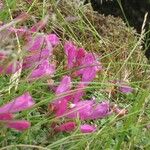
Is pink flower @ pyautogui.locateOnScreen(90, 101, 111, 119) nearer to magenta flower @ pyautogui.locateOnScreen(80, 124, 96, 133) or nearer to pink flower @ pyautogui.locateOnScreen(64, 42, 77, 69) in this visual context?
magenta flower @ pyautogui.locateOnScreen(80, 124, 96, 133)

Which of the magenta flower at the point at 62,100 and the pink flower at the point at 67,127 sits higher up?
the magenta flower at the point at 62,100

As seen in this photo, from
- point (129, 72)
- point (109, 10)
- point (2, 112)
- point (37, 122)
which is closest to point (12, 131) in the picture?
point (37, 122)

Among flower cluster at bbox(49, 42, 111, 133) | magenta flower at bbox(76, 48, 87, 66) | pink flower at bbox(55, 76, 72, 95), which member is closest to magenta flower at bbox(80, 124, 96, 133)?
flower cluster at bbox(49, 42, 111, 133)

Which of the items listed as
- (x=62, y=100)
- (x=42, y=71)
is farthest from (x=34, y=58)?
(x=62, y=100)

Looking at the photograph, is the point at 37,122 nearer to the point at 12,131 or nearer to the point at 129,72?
the point at 12,131

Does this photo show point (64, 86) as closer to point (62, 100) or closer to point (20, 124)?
point (62, 100)

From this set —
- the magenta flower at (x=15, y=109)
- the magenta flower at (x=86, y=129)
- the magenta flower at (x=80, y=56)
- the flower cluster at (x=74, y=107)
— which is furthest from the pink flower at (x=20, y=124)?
the magenta flower at (x=80, y=56)

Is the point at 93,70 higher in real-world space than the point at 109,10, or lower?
higher

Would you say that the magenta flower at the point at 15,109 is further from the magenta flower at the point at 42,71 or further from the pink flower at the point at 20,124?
the magenta flower at the point at 42,71

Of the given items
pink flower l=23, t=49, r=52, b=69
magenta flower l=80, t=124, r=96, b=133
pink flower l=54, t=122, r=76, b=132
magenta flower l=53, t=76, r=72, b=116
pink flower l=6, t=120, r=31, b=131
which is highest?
pink flower l=23, t=49, r=52, b=69

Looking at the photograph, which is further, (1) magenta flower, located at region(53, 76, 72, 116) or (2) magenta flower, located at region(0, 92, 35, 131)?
(1) magenta flower, located at region(53, 76, 72, 116)

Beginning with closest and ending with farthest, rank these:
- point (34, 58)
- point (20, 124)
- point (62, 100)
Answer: point (20, 124) < point (62, 100) < point (34, 58)
